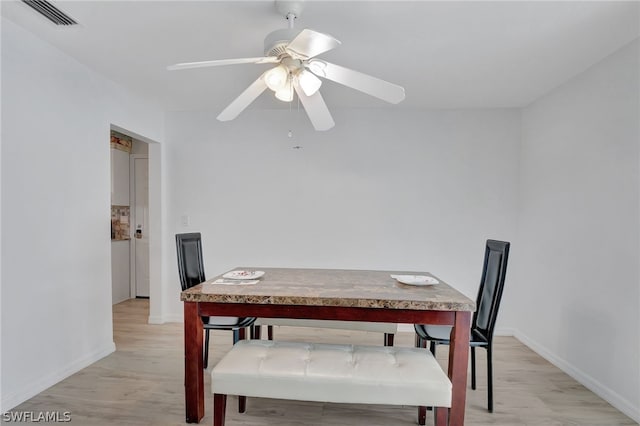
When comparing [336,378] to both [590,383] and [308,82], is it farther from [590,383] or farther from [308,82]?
[590,383]

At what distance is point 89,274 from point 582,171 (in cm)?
397

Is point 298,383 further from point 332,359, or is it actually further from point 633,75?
point 633,75

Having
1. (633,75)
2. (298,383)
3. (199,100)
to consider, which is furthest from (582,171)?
(199,100)

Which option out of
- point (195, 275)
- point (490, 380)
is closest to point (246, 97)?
point (195, 275)

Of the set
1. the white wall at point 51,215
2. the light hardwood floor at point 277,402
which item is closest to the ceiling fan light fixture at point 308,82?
the white wall at point 51,215

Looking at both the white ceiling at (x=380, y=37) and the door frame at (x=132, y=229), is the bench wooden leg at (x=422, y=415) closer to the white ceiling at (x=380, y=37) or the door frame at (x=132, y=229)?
the white ceiling at (x=380, y=37)

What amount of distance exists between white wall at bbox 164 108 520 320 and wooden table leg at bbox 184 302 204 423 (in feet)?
6.13

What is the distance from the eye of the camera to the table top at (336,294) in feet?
5.60

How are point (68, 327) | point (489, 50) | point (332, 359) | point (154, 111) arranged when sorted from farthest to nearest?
point (154, 111) → point (68, 327) → point (489, 50) → point (332, 359)

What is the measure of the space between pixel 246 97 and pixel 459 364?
6.25ft

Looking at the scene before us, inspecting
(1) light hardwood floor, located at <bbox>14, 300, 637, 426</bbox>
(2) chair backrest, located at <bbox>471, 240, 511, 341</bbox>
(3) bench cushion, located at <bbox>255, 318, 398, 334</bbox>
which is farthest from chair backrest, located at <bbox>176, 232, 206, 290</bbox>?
(2) chair backrest, located at <bbox>471, 240, 511, 341</bbox>

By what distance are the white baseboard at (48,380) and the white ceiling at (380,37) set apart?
7.49ft

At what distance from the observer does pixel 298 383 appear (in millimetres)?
1574

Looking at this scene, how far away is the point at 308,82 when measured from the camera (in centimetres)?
183
